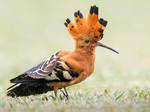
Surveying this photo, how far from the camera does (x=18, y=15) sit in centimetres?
1900

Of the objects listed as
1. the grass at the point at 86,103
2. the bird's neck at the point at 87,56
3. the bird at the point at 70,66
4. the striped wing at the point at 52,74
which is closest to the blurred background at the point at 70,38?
the grass at the point at 86,103

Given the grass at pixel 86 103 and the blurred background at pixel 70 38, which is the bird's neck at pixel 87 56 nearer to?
the grass at pixel 86 103

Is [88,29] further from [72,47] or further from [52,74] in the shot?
[72,47]

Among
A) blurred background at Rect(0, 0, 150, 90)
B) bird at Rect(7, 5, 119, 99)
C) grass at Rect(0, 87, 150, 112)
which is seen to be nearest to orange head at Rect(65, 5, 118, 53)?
bird at Rect(7, 5, 119, 99)

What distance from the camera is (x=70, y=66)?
5.72 meters

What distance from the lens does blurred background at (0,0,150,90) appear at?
10.1 m

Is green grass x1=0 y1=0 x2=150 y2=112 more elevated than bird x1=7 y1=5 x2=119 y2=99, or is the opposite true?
bird x1=7 y1=5 x2=119 y2=99

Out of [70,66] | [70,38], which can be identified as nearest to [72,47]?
[70,38]

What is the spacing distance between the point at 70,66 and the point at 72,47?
8632 millimetres

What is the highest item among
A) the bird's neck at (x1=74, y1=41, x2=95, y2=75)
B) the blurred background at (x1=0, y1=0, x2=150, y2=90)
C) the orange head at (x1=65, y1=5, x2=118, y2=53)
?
the orange head at (x1=65, y1=5, x2=118, y2=53)

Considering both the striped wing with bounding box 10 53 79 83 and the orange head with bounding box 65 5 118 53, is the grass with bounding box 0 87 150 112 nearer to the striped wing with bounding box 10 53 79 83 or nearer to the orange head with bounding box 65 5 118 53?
the striped wing with bounding box 10 53 79 83

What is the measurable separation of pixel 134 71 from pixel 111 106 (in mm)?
5453

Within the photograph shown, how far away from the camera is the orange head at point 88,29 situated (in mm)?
5852

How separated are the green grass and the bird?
201mm
